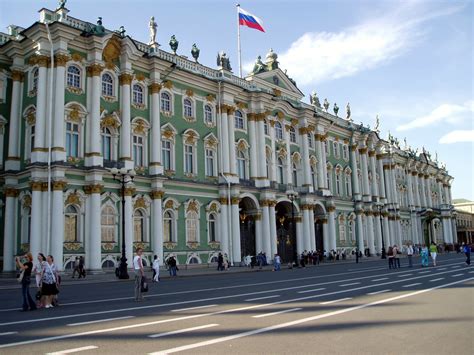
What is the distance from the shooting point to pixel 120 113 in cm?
3647

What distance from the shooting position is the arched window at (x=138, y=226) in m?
36.6

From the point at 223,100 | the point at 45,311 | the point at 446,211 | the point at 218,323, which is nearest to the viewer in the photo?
the point at 218,323

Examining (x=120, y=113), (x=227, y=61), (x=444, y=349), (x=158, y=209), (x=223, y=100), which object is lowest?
(x=444, y=349)

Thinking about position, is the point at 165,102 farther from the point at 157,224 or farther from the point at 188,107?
the point at 157,224

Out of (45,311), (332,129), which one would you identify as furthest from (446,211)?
(45,311)

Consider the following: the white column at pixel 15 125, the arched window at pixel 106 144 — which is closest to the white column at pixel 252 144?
the arched window at pixel 106 144

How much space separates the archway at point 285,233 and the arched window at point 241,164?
659 centimetres

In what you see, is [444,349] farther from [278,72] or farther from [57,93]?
[278,72]

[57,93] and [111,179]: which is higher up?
[57,93]

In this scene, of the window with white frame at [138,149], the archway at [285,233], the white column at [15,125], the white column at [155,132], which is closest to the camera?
the white column at [15,125]

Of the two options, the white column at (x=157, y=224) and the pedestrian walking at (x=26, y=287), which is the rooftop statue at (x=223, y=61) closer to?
the white column at (x=157, y=224)

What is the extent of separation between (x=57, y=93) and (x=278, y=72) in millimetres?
27504

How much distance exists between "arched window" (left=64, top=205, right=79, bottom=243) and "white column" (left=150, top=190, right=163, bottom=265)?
6031 mm

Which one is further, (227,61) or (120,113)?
(227,61)
